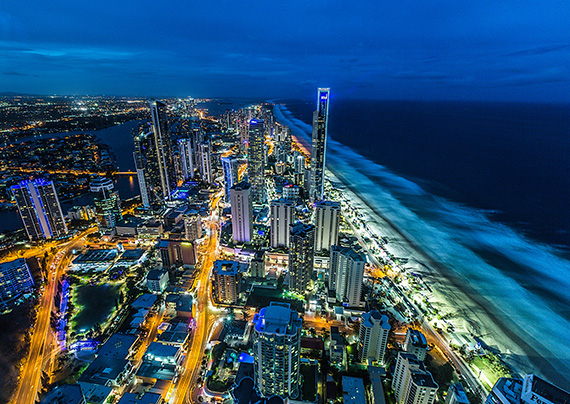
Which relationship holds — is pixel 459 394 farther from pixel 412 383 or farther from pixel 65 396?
pixel 65 396

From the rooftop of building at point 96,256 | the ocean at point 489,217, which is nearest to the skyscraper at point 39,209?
the rooftop of building at point 96,256

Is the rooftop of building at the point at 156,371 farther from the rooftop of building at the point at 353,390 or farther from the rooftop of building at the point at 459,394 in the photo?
the rooftop of building at the point at 459,394

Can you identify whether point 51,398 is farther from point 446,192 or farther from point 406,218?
point 446,192

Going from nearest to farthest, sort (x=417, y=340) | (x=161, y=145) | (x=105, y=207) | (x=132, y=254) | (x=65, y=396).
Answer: (x=65, y=396), (x=417, y=340), (x=132, y=254), (x=105, y=207), (x=161, y=145)

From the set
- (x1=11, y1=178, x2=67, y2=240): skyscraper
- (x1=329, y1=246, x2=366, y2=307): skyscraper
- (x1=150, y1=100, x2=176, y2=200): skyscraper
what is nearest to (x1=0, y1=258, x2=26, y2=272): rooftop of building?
(x1=11, y1=178, x2=67, y2=240): skyscraper

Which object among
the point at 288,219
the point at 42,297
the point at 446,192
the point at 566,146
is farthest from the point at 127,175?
the point at 566,146

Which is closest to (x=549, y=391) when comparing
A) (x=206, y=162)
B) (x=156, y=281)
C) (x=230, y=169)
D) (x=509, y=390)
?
(x=509, y=390)
